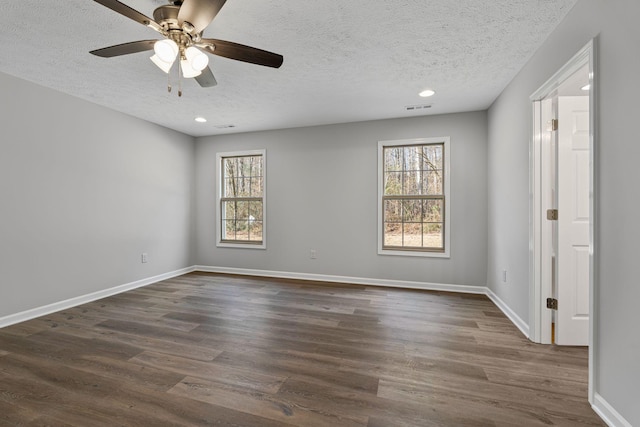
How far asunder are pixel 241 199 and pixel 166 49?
3564 mm

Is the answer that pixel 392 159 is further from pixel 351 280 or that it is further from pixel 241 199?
pixel 241 199

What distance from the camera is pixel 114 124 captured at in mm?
3830

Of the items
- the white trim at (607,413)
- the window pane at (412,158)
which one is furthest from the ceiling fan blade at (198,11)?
the window pane at (412,158)

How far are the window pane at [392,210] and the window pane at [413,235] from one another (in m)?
0.18

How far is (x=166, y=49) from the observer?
1631 millimetres

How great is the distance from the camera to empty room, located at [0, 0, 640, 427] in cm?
161

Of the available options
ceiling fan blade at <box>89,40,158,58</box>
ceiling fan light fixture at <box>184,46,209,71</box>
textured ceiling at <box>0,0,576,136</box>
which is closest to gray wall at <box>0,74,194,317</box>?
textured ceiling at <box>0,0,576,136</box>

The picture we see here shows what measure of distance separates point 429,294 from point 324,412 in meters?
2.65

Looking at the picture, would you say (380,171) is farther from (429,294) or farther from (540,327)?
(540,327)

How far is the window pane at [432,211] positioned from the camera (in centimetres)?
411

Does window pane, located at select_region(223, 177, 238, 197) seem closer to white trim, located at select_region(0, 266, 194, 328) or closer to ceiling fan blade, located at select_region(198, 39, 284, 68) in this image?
white trim, located at select_region(0, 266, 194, 328)

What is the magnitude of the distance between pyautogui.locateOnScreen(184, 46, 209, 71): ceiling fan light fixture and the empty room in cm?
1

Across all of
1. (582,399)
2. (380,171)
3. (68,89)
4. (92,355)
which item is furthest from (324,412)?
(68,89)

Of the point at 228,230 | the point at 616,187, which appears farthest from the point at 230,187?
the point at 616,187
